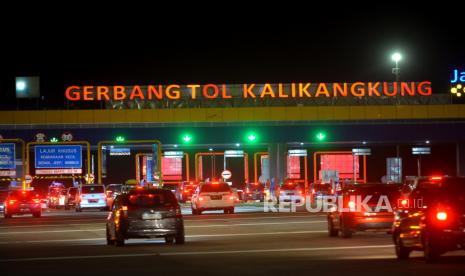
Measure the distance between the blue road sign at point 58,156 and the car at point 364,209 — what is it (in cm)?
3546

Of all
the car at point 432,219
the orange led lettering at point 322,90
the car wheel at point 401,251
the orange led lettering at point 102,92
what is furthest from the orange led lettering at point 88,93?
the car wheel at point 401,251

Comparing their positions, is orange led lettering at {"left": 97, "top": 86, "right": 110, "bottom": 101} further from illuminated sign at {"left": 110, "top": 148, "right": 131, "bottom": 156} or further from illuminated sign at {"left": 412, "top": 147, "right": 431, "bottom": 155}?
illuminated sign at {"left": 412, "top": 147, "right": 431, "bottom": 155}

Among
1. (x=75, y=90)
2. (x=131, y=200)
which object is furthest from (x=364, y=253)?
(x=75, y=90)

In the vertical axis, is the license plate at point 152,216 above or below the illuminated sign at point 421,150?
below

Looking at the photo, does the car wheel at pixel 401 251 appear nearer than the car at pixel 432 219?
No

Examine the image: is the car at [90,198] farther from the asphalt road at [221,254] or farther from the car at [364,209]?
the car at [364,209]

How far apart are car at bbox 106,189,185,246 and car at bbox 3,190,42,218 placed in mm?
21870

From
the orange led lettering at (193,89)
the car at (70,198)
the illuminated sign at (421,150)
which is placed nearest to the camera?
the car at (70,198)

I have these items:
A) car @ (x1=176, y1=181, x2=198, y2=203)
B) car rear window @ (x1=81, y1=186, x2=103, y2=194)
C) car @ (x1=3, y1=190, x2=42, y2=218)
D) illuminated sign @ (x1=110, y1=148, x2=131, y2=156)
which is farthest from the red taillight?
illuminated sign @ (x1=110, y1=148, x2=131, y2=156)

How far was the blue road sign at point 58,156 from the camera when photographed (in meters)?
61.3

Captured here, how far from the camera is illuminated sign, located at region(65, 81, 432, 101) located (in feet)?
208

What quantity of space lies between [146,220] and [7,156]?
36170 millimetres

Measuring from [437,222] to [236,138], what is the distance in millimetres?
45096

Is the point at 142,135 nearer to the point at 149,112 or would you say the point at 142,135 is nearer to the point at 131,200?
the point at 149,112
